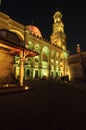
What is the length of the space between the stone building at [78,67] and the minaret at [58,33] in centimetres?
4014

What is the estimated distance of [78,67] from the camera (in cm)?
1941

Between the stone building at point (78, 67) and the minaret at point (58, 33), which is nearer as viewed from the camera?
the stone building at point (78, 67)

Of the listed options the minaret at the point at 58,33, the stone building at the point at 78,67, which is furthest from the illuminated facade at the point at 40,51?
the stone building at the point at 78,67

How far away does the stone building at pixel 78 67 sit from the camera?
18.8 meters

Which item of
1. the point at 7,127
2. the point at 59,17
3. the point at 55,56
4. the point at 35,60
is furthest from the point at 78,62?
the point at 59,17

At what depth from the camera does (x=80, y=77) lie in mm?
18953

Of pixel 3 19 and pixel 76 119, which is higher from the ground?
pixel 3 19

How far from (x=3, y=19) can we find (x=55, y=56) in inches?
1245

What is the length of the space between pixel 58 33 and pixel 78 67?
151 feet

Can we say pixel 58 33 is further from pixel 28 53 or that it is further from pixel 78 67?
pixel 28 53

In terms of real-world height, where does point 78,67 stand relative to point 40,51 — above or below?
below

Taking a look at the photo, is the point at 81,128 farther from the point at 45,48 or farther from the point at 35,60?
the point at 45,48

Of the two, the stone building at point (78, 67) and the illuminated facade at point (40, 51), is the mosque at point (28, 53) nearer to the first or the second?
the illuminated facade at point (40, 51)

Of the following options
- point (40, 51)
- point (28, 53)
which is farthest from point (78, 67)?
point (40, 51)
